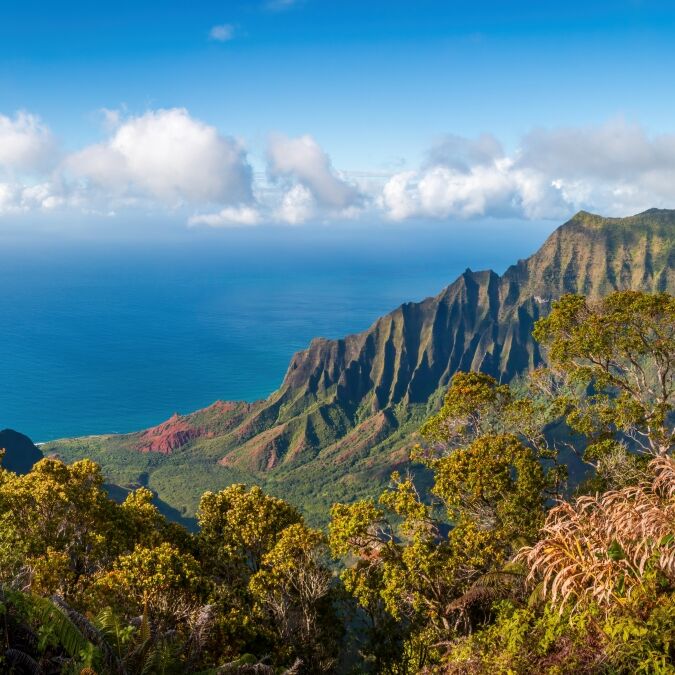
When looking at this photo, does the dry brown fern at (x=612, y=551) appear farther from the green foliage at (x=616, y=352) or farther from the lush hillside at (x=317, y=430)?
the lush hillside at (x=317, y=430)

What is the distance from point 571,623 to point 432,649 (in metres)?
8.13

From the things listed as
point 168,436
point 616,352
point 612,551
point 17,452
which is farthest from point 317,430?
point 612,551

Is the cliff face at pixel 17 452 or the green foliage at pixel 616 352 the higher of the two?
the green foliage at pixel 616 352

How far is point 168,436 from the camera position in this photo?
161000mm

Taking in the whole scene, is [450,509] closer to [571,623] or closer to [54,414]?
[571,623]

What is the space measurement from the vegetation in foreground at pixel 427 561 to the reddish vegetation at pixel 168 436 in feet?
466

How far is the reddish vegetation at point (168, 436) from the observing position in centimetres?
15812

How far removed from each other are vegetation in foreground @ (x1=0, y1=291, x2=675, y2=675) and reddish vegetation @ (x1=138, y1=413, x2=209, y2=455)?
14189 cm

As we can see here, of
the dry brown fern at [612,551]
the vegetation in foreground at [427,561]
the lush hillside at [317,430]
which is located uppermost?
the dry brown fern at [612,551]

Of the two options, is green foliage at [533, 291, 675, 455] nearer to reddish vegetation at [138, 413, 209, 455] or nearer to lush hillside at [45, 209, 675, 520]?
lush hillside at [45, 209, 675, 520]

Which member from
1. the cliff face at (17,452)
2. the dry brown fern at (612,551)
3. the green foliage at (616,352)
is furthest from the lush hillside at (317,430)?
the dry brown fern at (612,551)

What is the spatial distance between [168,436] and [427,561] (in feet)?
506

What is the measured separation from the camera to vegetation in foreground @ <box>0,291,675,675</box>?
10.5 meters

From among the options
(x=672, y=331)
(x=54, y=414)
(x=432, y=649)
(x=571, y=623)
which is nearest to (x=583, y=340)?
(x=672, y=331)
